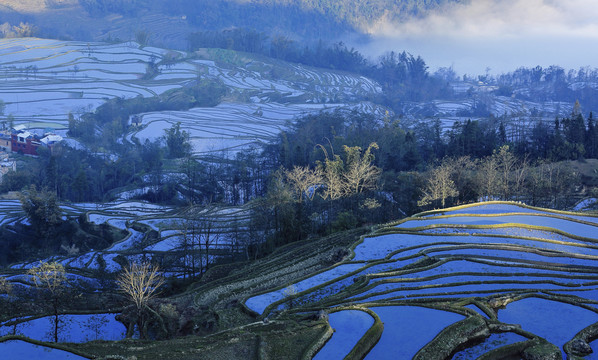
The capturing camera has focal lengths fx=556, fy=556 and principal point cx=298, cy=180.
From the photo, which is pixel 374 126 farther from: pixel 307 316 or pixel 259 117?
pixel 307 316

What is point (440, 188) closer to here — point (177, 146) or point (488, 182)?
point (488, 182)

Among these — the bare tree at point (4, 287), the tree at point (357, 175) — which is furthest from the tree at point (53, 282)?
the tree at point (357, 175)

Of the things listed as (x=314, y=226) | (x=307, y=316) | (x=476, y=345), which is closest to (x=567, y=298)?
(x=476, y=345)

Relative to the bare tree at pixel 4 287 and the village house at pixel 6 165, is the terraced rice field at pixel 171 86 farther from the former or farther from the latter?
the bare tree at pixel 4 287

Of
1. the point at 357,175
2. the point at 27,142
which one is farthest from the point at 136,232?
the point at 27,142

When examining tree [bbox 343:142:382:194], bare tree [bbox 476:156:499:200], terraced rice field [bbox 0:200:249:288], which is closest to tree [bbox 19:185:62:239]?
terraced rice field [bbox 0:200:249:288]

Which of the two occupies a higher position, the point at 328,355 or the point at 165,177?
the point at 328,355
